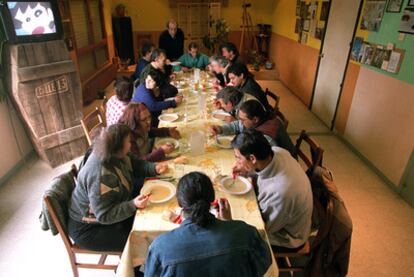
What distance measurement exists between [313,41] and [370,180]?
289cm

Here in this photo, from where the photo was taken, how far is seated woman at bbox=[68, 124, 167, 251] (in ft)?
4.88

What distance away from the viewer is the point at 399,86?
2877 mm

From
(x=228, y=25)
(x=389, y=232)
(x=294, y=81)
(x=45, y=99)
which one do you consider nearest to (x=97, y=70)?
(x=45, y=99)

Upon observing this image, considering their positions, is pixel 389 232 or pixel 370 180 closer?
pixel 389 232

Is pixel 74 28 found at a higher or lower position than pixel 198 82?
higher

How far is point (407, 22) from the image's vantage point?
272 centimetres

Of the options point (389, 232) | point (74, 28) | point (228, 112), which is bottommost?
point (389, 232)

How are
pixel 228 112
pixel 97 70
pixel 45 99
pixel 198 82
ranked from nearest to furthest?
pixel 228 112 → pixel 45 99 → pixel 198 82 → pixel 97 70

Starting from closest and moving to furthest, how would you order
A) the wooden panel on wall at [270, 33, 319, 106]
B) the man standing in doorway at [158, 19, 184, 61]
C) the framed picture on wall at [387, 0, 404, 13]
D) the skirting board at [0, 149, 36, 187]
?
the framed picture on wall at [387, 0, 404, 13] → the skirting board at [0, 149, 36, 187] → the man standing in doorway at [158, 19, 184, 61] → the wooden panel on wall at [270, 33, 319, 106]

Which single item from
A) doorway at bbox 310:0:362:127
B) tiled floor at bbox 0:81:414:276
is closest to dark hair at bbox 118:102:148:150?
tiled floor at bbox 0:81:414:276

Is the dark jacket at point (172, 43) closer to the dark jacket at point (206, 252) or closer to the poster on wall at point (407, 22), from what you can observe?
the poster on wall at point (407, 22)

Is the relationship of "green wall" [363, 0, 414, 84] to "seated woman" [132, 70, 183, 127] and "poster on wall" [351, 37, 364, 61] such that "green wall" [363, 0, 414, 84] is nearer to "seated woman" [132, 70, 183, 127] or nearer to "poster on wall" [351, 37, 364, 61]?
"poster on wall" [351, 37, 364, 61]

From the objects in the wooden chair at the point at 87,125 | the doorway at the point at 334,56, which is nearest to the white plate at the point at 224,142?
the wooden chair at the point at 87,125

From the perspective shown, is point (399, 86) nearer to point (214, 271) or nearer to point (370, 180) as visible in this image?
point (370, 180)
